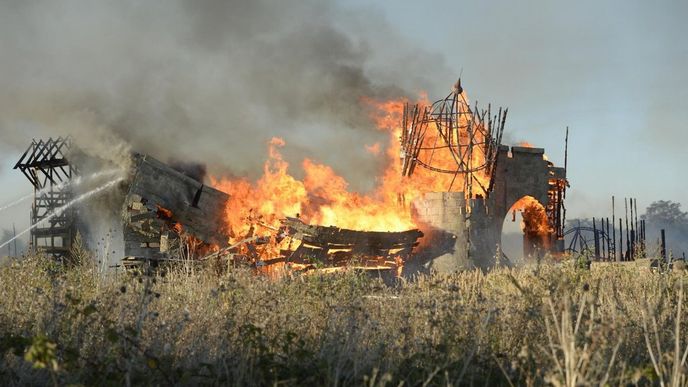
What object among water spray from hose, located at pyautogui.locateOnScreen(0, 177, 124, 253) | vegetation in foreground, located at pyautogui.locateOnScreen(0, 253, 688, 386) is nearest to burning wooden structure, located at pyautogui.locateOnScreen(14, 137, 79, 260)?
water spray from hose, located at pyautogui.locateOnScreen(0, 177, 124, 253)

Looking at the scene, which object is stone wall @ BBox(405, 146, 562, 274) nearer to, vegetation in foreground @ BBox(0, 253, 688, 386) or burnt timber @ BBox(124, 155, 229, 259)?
burnt timber @ BBox(124, 155, 229, 259)

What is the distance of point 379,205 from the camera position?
22594 mm

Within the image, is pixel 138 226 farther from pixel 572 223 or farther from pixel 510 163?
pixel 572 223

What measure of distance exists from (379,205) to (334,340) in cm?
1714

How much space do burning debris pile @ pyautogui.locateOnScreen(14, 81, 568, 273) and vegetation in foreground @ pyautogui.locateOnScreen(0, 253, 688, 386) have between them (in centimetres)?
829

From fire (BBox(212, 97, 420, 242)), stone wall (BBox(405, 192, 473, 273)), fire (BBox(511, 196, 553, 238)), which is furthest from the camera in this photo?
fire (BBox(511, 196, 553, 238))

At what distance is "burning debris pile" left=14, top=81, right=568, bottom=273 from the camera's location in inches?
691

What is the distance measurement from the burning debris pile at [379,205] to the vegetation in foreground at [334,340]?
326 inches

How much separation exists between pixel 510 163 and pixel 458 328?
20.0m

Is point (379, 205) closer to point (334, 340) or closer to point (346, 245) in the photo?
point (346, 245)

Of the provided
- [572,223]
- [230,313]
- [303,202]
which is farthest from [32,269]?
[572,223]

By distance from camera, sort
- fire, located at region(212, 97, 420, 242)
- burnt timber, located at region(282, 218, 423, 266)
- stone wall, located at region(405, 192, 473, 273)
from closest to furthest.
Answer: burnt timber, located at region(282, 218, 423, 266) < fire, located at region(212, 97, 420, 242) < stone wall, located at region(405, 192, 473, 273)

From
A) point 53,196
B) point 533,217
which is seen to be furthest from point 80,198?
point 533,217

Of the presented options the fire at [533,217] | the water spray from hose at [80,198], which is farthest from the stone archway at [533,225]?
the water spray from hose at [80,198]
